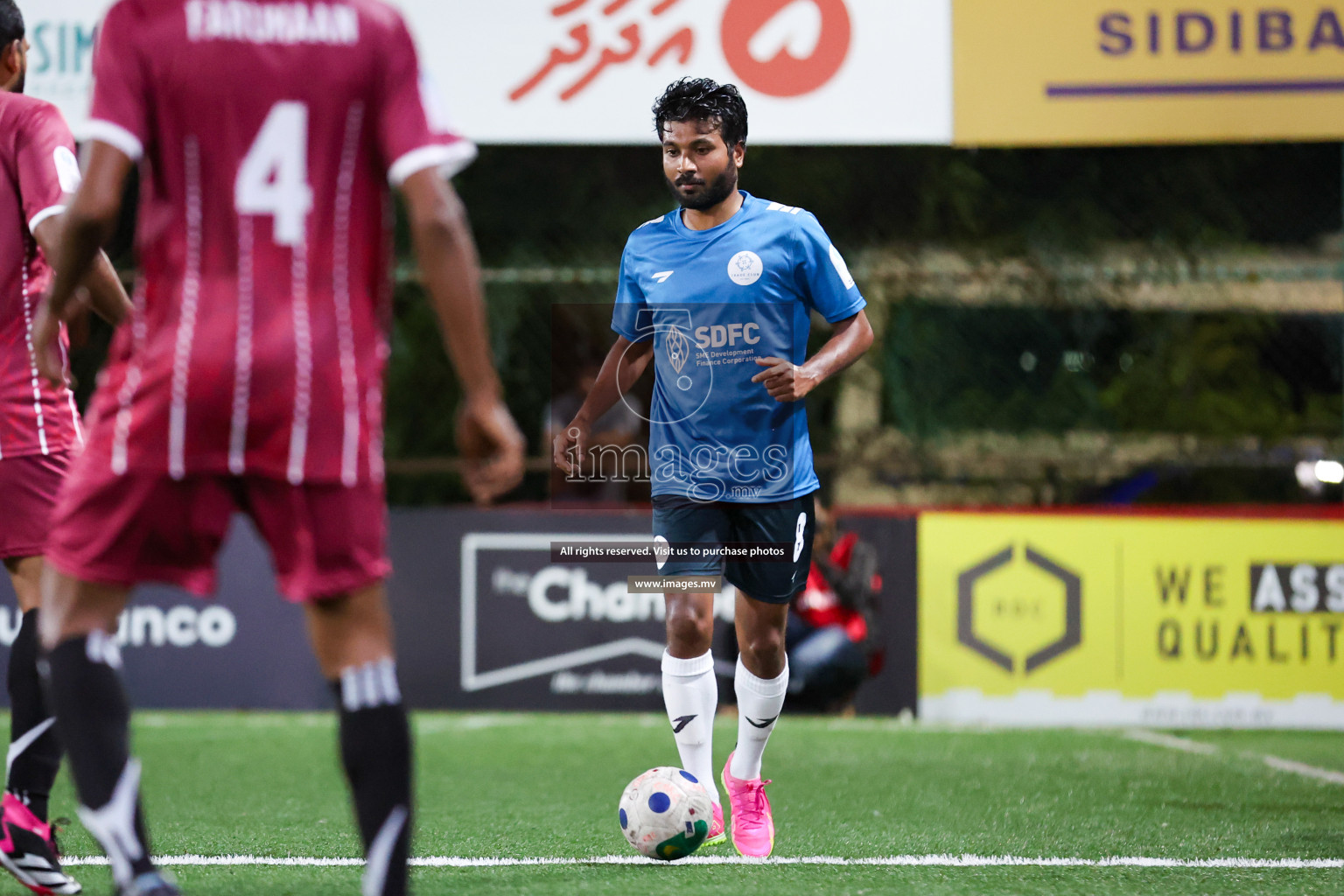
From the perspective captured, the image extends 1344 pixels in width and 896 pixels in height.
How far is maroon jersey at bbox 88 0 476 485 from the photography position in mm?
2441

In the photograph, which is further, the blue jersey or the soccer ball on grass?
the blue jersey

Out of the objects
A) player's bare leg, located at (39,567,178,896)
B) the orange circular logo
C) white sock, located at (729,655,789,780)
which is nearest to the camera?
player's bare leg, located at (39,567,178,896)

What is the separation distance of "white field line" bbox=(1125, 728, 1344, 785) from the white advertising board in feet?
10.6

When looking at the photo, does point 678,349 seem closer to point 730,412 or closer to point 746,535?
point 730,412

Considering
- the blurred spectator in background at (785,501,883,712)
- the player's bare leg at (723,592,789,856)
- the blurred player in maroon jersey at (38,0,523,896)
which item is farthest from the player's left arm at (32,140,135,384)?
the blurred spectator in background at (785,501,883,712)

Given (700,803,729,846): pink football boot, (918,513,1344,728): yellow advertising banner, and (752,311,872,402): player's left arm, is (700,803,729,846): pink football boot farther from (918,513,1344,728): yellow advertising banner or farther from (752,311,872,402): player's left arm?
(918,513,1344,728): yellow advertising banner

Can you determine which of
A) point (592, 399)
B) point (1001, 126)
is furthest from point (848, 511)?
point (592, 399)

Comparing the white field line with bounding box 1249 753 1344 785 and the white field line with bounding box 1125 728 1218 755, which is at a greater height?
the white field line with bounding box 1249 753 1344 785

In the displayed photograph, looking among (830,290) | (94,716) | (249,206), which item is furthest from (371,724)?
(830,290)

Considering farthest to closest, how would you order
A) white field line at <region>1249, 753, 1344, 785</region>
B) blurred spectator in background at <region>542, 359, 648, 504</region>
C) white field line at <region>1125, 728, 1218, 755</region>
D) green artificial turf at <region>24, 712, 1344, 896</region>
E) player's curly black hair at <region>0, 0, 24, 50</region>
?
blurred spectator in background at <region>542, 359, 648, 504</region> < white field line at <region>1125, 728, 1218, 755</region> < white field line at <region>1249, 753, 1344, 785</region> < green artificial turf at <region>24, 712, 1344, 896</region> < player's curly black hair at <region>0, 0, 24, 50</region>

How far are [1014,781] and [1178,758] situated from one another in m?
1.16

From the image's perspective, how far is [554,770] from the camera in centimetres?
608

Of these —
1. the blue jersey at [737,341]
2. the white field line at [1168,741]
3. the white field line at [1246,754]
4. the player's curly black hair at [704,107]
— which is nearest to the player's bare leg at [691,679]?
the blue jersey at [737,341]

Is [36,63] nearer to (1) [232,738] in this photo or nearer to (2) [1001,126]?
(1) [232,738]
